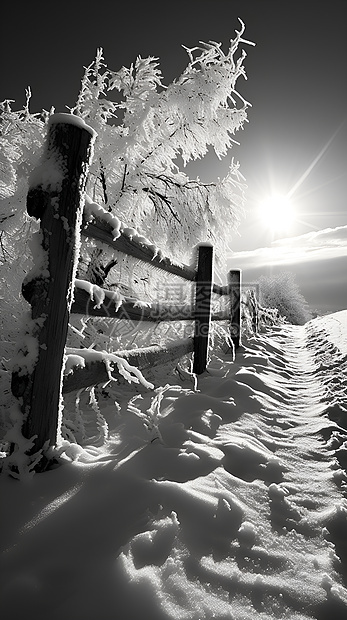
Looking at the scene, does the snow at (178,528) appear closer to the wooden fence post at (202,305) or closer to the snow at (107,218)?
the snow at (107,218)

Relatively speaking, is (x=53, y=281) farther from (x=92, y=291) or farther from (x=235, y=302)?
(x=235, y=302)

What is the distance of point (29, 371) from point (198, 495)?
101cm

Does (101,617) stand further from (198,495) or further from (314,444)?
(314,444)

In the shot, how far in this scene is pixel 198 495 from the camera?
1539mm

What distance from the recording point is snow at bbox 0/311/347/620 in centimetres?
100

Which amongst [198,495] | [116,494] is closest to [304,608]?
[198,495]

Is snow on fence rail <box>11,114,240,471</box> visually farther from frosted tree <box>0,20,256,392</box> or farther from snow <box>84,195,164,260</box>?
frosted tree <box>0,20,256,392</box>

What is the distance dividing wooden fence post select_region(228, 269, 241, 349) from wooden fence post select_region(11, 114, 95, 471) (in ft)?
14.8

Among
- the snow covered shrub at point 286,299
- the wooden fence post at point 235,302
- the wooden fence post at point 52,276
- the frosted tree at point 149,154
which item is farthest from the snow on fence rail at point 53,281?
the snow covered shrub at point 286,299

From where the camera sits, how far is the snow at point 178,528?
1.00 meters

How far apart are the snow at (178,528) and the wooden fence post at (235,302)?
3.69 m

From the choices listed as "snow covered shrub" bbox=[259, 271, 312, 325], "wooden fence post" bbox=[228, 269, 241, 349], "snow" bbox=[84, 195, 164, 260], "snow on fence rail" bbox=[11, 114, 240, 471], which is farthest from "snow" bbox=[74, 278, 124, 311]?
"snow covered shrub" bbox=[259, 271, 312, 325]

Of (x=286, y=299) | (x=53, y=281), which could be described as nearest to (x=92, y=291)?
(x=53, y=281)

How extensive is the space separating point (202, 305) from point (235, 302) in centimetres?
222
